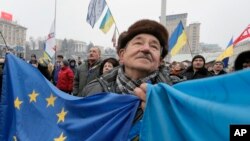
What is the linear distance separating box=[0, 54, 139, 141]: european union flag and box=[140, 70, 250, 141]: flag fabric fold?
0.23m

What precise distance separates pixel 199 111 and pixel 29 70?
1883mm

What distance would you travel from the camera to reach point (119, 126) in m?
2.08

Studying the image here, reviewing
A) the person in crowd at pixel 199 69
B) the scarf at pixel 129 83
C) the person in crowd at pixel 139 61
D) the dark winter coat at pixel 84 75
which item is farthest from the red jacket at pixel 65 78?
the scarf at pixel 129 83

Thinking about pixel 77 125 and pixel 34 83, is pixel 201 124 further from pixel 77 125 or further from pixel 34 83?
pixel 34 83

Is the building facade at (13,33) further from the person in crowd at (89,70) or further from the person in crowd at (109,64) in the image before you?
the person in crowd at (109,64)

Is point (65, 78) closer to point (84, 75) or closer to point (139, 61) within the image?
point (84, 75)

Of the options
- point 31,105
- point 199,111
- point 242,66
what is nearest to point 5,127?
point 31,105

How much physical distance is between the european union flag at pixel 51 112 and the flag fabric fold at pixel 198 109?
23 centimetres

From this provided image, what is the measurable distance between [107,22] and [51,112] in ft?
31.4

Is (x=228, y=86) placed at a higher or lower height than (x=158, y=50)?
lower

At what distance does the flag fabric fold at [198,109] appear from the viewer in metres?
1.62

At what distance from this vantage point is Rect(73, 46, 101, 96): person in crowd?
6113 millimetres

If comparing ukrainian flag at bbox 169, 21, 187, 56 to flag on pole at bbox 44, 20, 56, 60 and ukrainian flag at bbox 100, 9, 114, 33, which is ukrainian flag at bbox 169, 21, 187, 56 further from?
flag on pole at bbox 44, 20, 56, 60

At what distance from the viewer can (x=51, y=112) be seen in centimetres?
275
